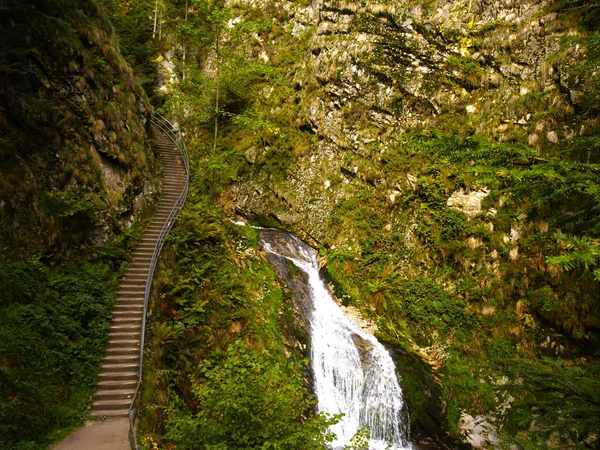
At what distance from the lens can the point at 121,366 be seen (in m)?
8.99

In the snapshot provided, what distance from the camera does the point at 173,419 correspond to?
6188 millimetres

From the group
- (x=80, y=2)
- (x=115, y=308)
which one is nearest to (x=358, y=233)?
(x=115, y=308)

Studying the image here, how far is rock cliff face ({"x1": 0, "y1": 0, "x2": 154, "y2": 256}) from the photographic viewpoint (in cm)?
932

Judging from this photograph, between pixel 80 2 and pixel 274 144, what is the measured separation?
10339mm

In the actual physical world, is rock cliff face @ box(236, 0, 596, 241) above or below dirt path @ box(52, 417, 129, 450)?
above

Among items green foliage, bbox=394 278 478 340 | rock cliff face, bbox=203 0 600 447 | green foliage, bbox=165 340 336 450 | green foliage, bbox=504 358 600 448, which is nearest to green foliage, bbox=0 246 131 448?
green foliage, bbox=165 340 336 450

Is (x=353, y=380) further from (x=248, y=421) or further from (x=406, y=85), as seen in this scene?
(x=406, y=85)

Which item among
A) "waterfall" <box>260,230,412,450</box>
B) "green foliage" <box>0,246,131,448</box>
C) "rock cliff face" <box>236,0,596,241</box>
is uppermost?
"rock cliff face" <box>236,0,596,241</box>

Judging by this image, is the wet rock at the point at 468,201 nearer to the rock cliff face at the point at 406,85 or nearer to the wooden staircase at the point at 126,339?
the rock cliff face at the point at 406,85

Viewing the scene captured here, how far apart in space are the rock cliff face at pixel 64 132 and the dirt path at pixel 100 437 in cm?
499

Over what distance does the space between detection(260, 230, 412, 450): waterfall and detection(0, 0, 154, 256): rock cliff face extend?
867 centimetres

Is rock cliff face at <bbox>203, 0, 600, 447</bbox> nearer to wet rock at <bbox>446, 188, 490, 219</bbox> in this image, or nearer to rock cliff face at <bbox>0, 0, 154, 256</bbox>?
wet rock at <bbox>446, 188, 490, 219</bbox>

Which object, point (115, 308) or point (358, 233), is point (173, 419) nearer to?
point (115, 308)

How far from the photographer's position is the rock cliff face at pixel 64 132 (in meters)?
9.32
